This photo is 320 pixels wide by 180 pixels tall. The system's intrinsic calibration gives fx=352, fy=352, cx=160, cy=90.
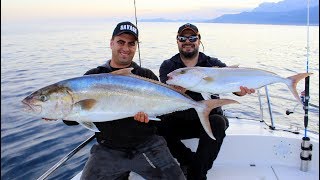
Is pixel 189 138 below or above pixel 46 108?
below

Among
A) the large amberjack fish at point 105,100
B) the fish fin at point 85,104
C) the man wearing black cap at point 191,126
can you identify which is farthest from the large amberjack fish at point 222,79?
the fish fin at point 85,104

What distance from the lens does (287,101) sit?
11086 mm

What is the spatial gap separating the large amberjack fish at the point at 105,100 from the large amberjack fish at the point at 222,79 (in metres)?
0.38

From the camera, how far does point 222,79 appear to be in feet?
12.5

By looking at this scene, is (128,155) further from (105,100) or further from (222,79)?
(222,79)

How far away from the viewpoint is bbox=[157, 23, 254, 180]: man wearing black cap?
159 inches

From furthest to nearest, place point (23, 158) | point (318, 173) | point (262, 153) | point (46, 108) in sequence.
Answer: point (23, 158), point (262, 153), point (318, 173), point (46, 108)

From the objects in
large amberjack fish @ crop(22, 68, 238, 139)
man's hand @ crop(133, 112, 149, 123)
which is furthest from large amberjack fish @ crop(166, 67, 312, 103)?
man's hand @ crop(133, 112, 149, 123)

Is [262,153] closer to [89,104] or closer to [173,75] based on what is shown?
[173,75]

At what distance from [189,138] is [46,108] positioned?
6.85 ft

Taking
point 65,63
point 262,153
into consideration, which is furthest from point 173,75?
point 65,63

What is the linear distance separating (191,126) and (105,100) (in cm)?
157

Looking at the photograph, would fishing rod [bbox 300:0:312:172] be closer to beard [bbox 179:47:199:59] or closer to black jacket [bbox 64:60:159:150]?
beard [bbox 179:47:199:59]

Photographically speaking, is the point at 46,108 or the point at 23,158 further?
the point at 23,158
